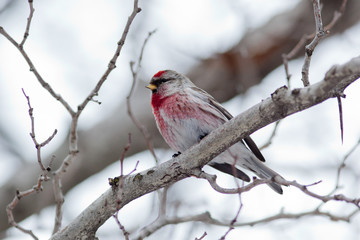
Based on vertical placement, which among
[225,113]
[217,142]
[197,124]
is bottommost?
[217,142]

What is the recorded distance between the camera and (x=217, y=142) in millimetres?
3564

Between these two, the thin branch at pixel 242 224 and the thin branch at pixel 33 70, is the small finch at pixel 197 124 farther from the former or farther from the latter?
the thin branch at pixel 33 70

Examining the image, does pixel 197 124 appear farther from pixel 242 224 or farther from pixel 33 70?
pixel 33 70

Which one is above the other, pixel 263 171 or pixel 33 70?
pixel 33 70

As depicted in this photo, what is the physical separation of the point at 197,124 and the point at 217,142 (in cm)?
143

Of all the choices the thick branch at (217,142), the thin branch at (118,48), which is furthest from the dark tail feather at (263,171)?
the thin branch at (118,48)

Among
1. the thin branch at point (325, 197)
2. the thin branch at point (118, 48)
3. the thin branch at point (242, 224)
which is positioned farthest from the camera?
the thin branch at point (242, 224)

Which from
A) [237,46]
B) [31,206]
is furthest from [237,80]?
[31,206]

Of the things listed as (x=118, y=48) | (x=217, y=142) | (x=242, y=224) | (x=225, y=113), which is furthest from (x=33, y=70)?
(x=242, y=224)

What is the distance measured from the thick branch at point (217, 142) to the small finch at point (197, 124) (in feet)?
3.95

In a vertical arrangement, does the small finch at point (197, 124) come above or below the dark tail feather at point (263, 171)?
above

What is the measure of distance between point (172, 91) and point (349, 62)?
2.81 metres

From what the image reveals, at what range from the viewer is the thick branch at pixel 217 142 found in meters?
3.02

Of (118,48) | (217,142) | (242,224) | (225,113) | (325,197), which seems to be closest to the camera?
(325,197)
